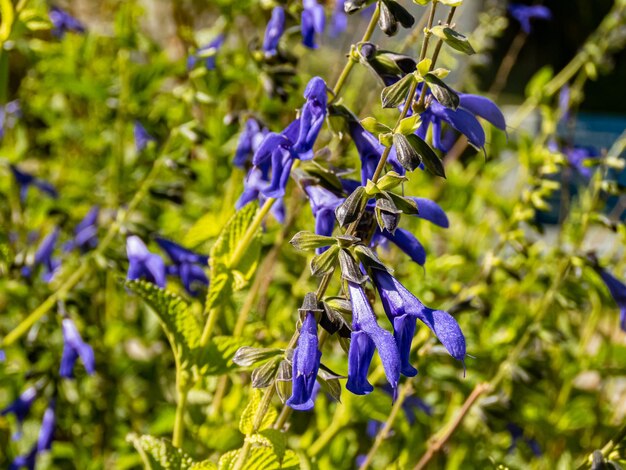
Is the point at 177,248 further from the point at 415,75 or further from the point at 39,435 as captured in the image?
the point at 415,75

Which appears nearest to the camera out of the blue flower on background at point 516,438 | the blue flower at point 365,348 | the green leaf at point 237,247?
the blue flower at point 365,348

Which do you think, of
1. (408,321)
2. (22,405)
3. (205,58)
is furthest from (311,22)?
(22,405)

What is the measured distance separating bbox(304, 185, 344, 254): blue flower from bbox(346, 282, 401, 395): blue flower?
150 millimetres

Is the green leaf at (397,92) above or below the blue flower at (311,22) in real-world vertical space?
above

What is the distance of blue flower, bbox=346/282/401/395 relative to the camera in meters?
0.57

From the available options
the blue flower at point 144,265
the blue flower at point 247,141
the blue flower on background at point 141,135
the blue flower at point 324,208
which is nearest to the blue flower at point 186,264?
the blue flower at point 144,265

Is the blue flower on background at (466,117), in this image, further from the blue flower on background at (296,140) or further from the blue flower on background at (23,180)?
the blue flower on background at (23,180)

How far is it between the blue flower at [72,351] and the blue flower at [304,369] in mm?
596

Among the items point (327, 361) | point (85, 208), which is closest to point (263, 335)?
point (327, 361)

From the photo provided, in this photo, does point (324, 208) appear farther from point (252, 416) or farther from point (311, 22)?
point (311, 22)

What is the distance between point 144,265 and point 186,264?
0.08 m

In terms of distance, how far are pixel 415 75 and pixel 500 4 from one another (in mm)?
1397

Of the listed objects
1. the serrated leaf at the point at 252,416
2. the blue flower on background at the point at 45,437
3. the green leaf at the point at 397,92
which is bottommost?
the blue flower on background at the point at 45,437

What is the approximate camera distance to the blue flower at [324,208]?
76 cm
